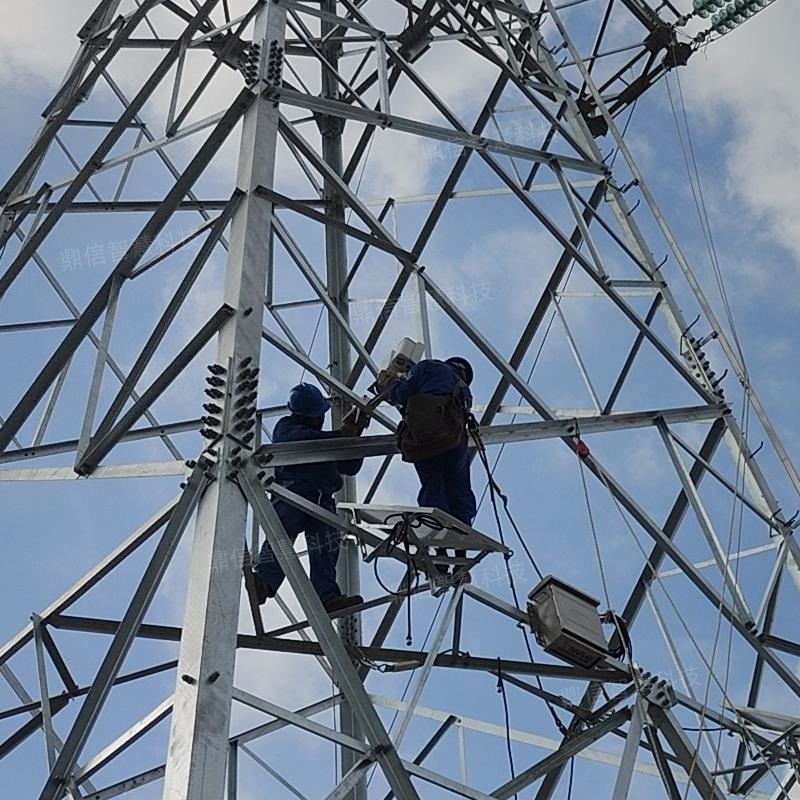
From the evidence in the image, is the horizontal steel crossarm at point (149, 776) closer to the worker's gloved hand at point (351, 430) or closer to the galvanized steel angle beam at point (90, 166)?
the worker's gloved hand at point (351, 430)

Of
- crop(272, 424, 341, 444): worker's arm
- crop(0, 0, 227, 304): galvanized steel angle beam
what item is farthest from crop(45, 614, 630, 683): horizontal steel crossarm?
crop(0, 0, 227, 304): galvanized steel angle beam

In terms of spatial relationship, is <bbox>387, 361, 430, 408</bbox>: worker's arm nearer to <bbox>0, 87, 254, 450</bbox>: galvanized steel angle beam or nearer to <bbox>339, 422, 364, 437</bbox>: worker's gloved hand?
<bbox>339, 422, 364, 437</bbox>: worker's gloved hand

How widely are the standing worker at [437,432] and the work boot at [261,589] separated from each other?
1379mm

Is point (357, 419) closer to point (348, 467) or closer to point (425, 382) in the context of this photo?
point (348, 467)

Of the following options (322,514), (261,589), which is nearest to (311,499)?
(261,589)

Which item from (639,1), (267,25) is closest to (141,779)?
(267,25)

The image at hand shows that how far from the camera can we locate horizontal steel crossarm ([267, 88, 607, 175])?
9.81 m

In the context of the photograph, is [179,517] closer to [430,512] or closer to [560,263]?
[430,512]

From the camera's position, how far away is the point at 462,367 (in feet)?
31.6

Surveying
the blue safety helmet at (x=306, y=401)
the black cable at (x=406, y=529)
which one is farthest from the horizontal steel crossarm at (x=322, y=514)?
the blue safety helmet at (x=306, y=401)

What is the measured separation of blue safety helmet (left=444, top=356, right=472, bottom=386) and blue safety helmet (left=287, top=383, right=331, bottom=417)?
122 centimetres

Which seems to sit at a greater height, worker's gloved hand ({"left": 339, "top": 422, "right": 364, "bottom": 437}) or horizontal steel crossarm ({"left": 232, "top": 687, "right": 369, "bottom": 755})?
worker's gloved hand ({"left": 339, "top": 422, "right": 364, "bottom": 437})

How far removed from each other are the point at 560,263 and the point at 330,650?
8.00 metres

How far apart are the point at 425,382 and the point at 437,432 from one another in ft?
1.44
